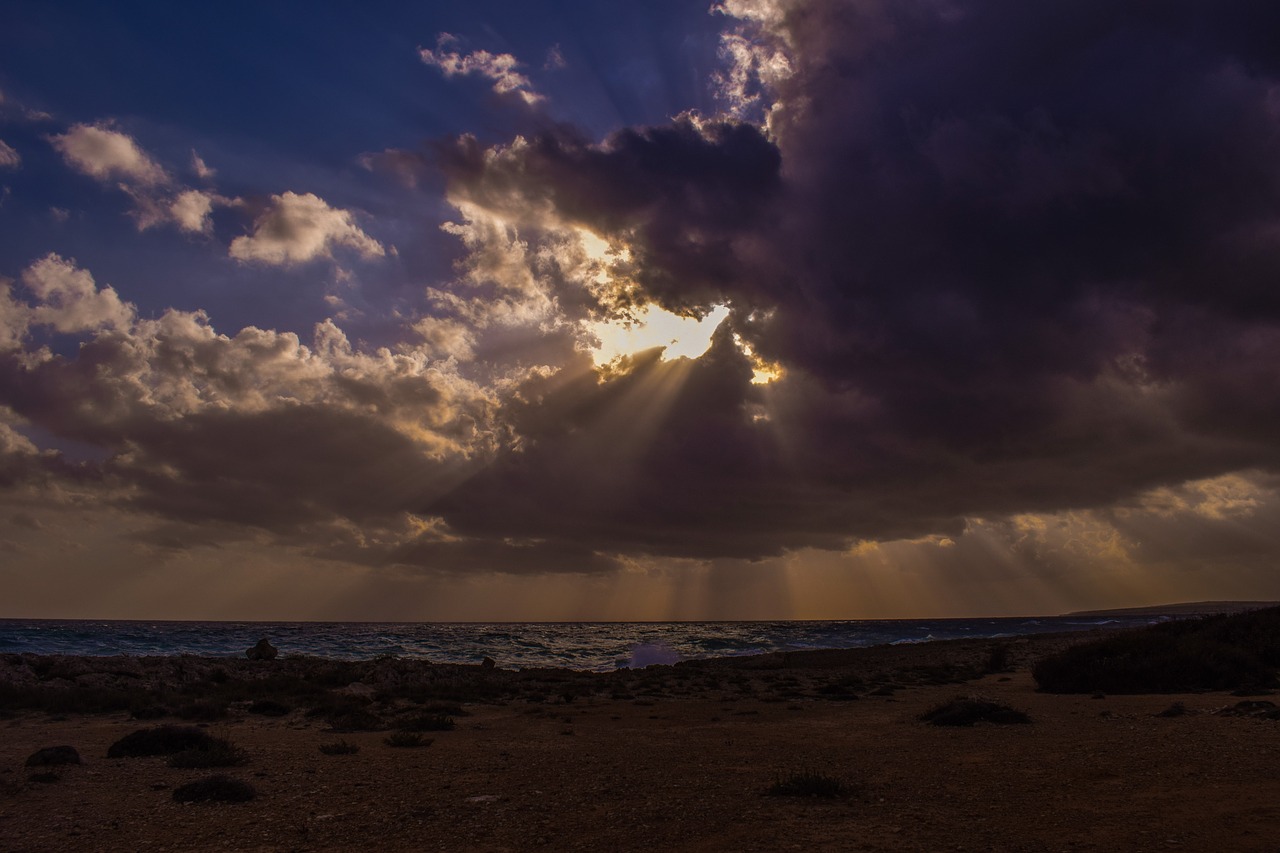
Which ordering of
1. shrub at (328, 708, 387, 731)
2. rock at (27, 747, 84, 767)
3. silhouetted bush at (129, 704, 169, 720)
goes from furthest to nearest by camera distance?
1. silhouetted bush at (129, 704, 169, 720)
2. shrub at (328, 708, 387, 731)
3. rock at (27, 747, 84, 767)

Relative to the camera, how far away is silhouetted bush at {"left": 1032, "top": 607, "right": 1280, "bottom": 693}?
23719 mm

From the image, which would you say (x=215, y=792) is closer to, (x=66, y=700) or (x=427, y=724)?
(x=427, y=724)

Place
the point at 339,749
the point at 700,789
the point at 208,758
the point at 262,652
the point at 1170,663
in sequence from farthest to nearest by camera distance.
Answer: the point at 262,652 → the point at 1170,663 → the point at 339,749 → the point at 208,758 → the point at 700,789

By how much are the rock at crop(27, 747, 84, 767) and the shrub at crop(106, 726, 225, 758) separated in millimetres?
927

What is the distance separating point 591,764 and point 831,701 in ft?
48.1

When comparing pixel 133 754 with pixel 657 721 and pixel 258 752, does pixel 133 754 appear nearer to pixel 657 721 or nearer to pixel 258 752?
pixel 258 752

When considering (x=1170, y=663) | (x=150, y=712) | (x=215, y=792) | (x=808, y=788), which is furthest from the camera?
(x=1170, y=663)

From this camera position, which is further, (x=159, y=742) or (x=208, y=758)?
(x=159, y=742)

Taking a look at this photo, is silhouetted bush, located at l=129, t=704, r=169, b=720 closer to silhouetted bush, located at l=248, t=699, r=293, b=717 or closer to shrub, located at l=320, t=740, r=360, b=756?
silhouetted bush, located at l=248, t=699, r=293, b=717

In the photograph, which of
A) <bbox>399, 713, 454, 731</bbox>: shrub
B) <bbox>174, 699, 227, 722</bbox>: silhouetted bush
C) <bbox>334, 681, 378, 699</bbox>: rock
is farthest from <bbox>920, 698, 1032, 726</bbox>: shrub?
<bbox>174, 699, 227, 722</bbox>: silhouetted bush

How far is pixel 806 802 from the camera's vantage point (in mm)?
10609

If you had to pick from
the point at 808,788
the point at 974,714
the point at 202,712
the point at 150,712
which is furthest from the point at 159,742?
the point at 974,714

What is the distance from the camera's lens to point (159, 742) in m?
15.8

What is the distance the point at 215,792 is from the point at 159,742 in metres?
5.75
